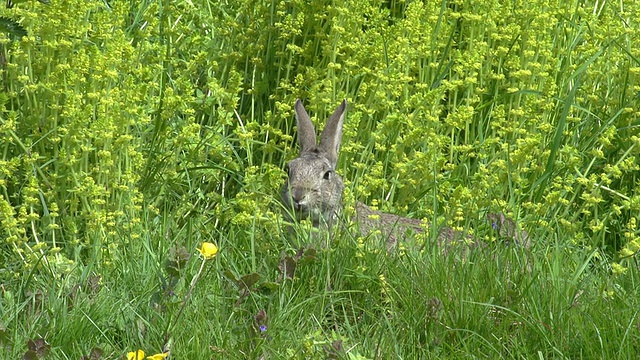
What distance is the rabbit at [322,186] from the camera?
527 cm

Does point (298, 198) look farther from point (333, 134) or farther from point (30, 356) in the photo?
point (30, 356)

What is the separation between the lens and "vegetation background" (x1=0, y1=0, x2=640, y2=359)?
12.4 feet

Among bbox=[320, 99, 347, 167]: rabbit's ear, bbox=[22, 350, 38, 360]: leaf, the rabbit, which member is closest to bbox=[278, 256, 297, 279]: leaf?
the rabbit

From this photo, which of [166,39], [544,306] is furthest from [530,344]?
[166,39]

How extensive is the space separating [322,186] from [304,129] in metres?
0.35

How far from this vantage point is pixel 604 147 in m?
5.71

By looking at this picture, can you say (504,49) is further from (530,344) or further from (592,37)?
(530,344)

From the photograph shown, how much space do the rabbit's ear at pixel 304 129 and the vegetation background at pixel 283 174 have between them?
11 centimetres

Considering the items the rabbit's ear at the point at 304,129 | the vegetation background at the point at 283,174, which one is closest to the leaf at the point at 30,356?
the vegetation background at the point at 283,174

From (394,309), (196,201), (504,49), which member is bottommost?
(196,201)

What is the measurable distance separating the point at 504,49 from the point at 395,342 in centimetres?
266

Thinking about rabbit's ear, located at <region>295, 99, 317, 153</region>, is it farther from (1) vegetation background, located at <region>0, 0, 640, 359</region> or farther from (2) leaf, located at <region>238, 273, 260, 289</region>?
(2) leaf, located at <region>238, 273, 260, 289</region>

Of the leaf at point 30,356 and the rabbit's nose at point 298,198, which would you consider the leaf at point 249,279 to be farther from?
the rabbit's nose at point 298,198

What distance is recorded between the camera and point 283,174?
5.39 m
